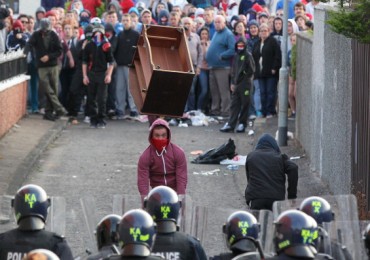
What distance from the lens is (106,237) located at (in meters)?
9.29

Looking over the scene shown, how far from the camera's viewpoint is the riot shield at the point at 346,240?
31.9ft

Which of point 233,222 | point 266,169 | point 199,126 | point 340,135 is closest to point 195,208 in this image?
point 233,222

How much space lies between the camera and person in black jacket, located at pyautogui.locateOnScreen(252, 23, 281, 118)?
1022 inches

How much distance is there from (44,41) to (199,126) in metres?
3.47

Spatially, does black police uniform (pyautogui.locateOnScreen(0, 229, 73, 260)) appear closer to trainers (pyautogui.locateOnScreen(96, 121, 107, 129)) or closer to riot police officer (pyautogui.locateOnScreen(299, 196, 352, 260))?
riot police officer (pyautogui.locateOnScreen(299, 196, 352, 260))

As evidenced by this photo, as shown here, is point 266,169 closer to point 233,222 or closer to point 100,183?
point 233,222

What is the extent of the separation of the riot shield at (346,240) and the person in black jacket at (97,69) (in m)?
15.5

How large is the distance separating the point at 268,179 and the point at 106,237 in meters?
4.83

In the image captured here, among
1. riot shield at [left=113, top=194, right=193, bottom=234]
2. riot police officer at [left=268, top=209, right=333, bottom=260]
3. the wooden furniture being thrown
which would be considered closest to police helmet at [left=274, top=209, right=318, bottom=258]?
riot police officer at [left=268, top=209, right=333, bottom=260]

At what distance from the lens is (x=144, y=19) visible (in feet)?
92.4

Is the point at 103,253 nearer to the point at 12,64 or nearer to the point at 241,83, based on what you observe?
the point at 12,64

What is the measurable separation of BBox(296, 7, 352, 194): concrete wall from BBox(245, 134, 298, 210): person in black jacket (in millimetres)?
3037

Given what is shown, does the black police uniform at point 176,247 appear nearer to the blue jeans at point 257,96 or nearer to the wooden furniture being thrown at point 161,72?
the wooden furniture being thrown at point 161,72

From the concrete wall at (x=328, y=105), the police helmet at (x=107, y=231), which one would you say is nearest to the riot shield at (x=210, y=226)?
the police helmet at (x=107, y=231)
